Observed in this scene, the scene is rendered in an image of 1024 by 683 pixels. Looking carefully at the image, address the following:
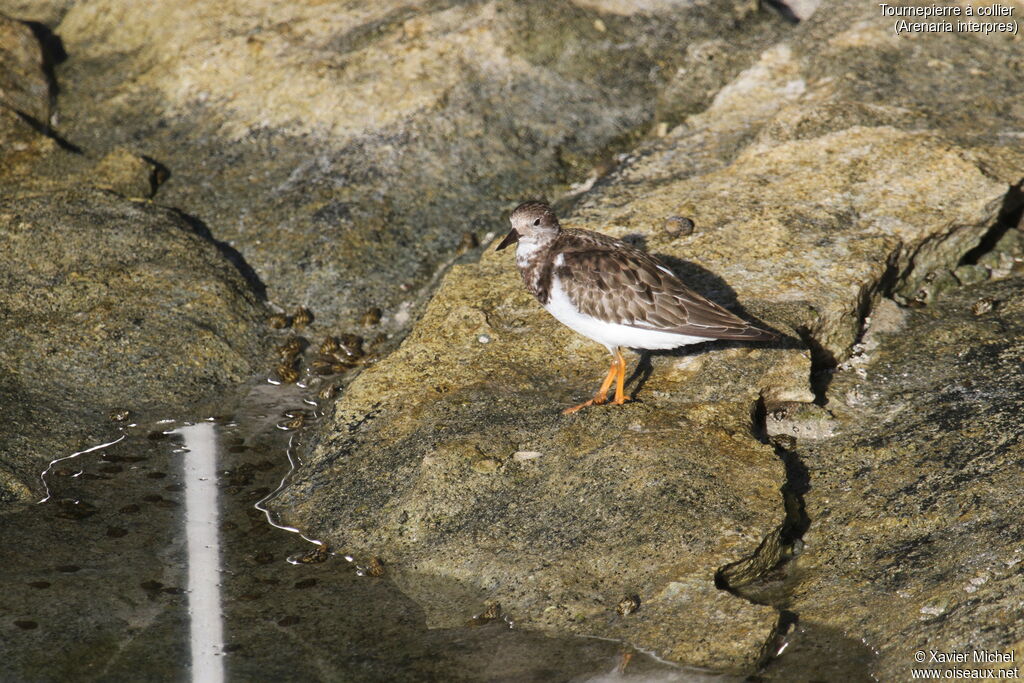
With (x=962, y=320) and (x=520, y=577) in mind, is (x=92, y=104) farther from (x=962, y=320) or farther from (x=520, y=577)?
(x=962, y=320)

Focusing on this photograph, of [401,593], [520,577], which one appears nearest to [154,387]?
[401,593]

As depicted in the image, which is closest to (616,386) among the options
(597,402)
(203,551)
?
(597,402)

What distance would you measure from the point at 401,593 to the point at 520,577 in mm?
725

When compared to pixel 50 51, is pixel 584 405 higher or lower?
lower

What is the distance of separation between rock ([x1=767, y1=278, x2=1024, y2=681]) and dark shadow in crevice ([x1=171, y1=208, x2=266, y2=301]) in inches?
196

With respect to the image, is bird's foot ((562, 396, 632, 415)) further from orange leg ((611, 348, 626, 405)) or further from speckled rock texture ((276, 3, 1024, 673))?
speckled rock texture ((276, 3, 1024, 673))

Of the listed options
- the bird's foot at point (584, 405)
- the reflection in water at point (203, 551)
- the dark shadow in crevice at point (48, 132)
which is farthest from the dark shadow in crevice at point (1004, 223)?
the dark shadow in crevice at point (48, 132)

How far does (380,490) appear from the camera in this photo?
6.79 m

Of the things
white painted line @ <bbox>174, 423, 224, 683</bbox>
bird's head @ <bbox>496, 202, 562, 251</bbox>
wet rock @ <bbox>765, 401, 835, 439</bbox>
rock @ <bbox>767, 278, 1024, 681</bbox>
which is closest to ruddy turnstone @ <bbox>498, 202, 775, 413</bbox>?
bird's head @ <bbox>496, 202, 562, 251</bbox>

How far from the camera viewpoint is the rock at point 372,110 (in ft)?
31.7

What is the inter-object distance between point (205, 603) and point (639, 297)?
340 cm

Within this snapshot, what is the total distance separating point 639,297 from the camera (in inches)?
279

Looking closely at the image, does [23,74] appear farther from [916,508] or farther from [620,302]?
[916,508]

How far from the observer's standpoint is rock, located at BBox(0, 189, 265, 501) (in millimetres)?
7652
